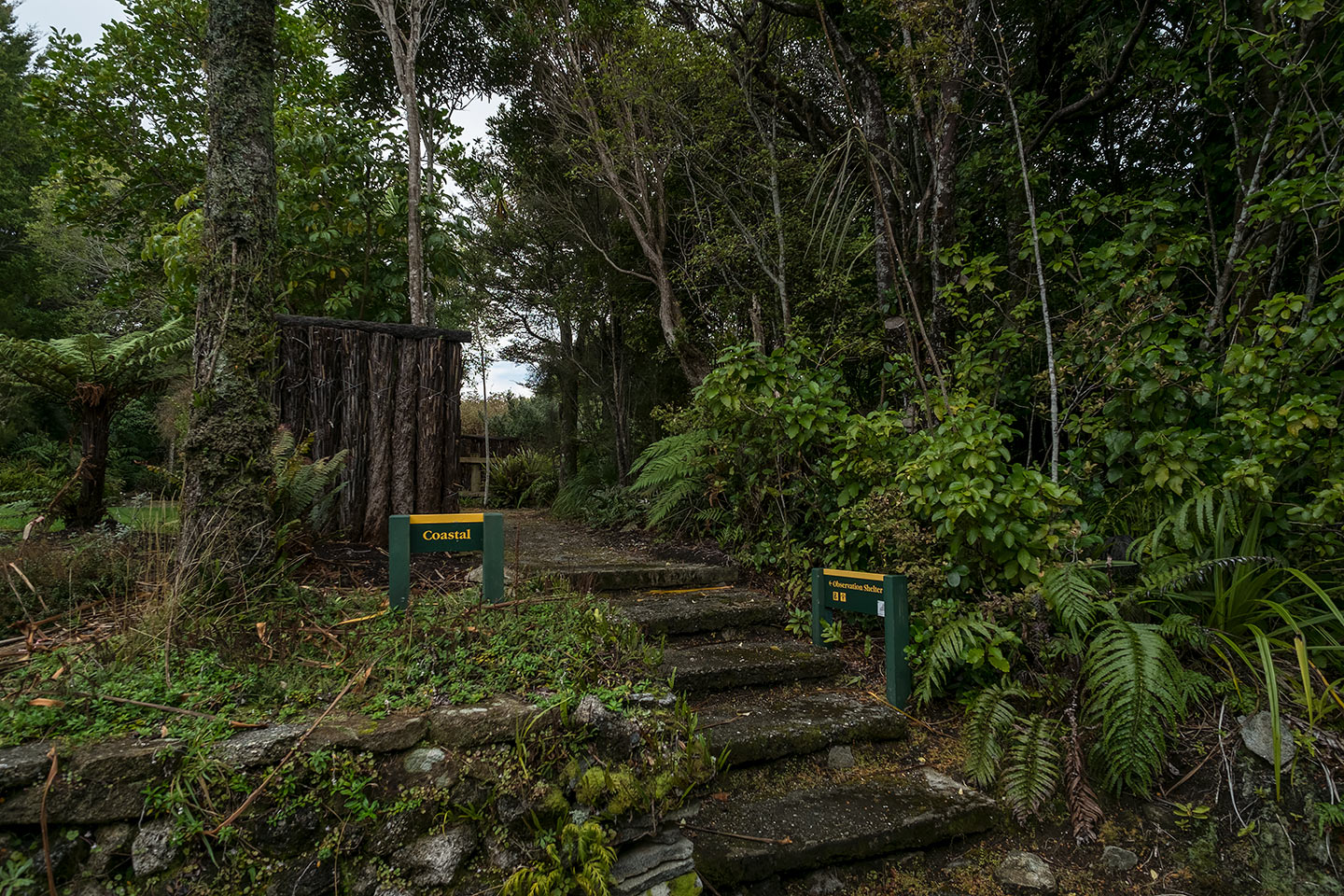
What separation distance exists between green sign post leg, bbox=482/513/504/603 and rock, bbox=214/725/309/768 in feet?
3.66

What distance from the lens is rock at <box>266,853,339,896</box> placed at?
65.7 inches

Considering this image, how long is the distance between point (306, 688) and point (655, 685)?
131 centimetres

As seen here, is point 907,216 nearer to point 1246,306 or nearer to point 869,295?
point 869,295

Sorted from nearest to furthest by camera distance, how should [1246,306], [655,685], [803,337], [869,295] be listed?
[655,685], [1246,306], [803,337], [869,295]

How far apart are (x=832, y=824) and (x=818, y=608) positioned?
4.35 feet

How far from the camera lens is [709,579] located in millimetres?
4312

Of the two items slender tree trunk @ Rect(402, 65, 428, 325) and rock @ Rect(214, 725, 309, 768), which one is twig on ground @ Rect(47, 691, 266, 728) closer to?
rock @ Rect(214, 725, 309, 768)

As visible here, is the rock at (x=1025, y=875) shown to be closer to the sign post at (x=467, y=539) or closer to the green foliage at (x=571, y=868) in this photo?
the green foliage at (x=571, y=868)

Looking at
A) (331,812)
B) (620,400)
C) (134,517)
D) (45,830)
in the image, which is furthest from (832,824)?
(620,400)

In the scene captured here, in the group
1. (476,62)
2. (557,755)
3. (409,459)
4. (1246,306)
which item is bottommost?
(557,755)

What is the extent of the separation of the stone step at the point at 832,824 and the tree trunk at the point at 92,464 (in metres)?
5.22

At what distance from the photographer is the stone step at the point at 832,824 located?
2104 mm

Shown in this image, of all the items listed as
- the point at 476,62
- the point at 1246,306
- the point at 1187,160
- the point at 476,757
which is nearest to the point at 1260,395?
the point at 1246,306

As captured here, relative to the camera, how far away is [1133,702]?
228 centimetres
